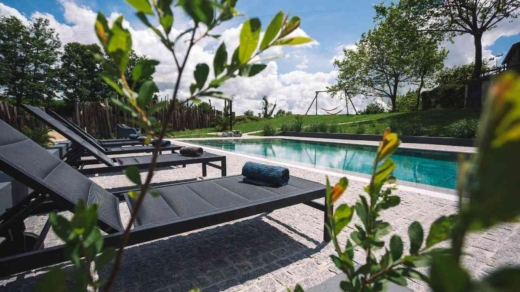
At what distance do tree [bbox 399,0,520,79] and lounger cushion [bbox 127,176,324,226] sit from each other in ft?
58.6

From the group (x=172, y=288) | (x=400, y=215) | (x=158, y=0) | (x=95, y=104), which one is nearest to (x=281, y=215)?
(x=400, y=215)

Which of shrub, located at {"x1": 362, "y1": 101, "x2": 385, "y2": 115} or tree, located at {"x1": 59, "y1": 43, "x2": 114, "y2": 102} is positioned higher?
tree, located at {"x1": 59, "y1": 43, "x2": 114, "y2": 102}

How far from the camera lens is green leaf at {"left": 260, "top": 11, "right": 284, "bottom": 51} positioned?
406 millimetres

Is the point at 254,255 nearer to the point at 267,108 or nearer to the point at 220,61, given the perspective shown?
the point at 220,61

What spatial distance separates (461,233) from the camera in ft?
0.72

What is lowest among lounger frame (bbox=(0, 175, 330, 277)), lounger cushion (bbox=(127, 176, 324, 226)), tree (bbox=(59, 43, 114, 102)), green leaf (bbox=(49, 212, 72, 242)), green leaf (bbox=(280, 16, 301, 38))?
lounger frame (bbox=(0, 175, 330, 277))

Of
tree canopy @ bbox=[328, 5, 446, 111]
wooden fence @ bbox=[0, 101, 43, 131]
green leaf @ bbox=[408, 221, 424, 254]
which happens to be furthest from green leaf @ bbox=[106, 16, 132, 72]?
tree canopy @ bbox=[328, 5, 446, 111]

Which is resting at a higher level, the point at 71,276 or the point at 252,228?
the point at 71,276

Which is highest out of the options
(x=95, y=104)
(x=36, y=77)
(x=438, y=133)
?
(x=36, y=77)

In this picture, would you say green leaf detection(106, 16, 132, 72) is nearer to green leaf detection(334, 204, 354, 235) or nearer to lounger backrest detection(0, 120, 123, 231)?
green leaf detection(334, 204, 354, 235)

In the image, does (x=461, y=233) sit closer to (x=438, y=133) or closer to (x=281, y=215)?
(x=281, y=215)

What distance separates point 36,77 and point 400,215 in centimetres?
3143

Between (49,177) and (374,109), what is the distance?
28105mm

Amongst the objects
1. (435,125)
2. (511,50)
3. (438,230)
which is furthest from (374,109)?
(438,230)
